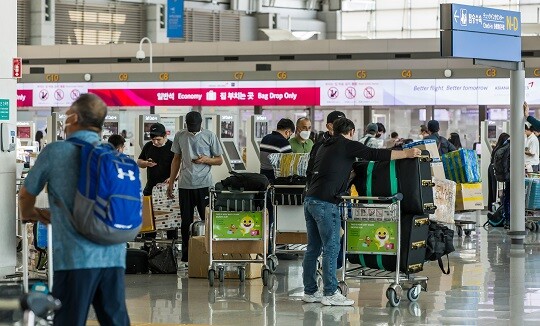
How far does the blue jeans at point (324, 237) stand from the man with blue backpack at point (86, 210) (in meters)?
4.31

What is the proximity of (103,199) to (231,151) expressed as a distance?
13377 mm

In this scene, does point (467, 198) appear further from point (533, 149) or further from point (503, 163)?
point (533, 149)

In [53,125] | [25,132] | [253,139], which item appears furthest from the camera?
[25,132]

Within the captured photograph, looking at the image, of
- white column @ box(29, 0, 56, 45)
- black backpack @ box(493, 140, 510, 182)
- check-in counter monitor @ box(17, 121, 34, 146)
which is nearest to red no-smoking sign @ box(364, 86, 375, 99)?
check-in counter monitor @ box(17, 121, 34, 146)

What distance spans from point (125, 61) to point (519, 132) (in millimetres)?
18227

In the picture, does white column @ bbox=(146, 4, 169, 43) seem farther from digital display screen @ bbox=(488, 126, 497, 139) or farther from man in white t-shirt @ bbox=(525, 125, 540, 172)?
man in white t-shirt @ bbox=(525, 125, 540, 172)

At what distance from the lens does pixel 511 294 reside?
11.2 metres

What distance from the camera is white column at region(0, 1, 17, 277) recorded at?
39.1ft

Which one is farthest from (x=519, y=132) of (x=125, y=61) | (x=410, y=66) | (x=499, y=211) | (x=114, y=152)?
(x=125, y=61)

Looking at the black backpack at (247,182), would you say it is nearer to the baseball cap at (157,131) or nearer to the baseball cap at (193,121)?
the baseball cap at (193,121)

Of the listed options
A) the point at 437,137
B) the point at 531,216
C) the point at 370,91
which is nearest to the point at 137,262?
the point at 437,137

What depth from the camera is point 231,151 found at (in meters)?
19.1

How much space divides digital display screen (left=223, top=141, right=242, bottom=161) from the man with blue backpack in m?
13.1

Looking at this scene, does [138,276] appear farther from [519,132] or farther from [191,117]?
[519,132]
